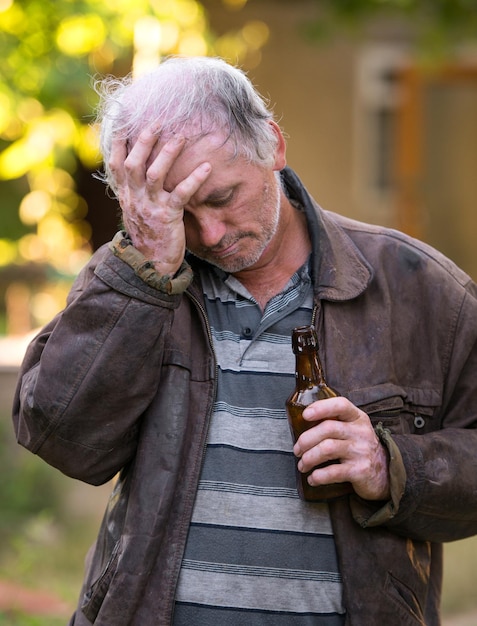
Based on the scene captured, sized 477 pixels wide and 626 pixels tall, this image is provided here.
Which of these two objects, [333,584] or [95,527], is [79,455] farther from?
[95,527]

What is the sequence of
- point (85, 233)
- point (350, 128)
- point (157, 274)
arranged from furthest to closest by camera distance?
point (350, 128), point (85, 233), point (157, 274)

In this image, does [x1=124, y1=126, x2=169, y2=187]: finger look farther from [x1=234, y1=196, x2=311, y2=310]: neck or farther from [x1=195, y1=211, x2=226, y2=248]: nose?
[x1=234, y1=196, x2=311, y2=310]: neck

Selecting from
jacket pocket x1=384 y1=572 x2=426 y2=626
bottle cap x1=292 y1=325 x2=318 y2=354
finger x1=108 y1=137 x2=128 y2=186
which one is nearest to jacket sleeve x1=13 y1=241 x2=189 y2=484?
finger x1=108 y1=137 x2=128 y2=186

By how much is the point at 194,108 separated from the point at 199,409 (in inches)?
26.5

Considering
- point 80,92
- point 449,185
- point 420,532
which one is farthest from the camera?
point 449,185

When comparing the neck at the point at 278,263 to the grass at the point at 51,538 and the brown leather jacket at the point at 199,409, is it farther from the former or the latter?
the grass at the point at 51,538

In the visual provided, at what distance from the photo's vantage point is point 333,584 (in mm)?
2217

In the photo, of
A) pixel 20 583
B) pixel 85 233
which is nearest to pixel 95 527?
pixel 20 583

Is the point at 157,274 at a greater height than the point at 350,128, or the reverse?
the point at 157,274

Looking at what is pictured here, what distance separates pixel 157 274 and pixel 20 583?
3.20m

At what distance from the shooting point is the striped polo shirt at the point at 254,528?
Result: 2.20m

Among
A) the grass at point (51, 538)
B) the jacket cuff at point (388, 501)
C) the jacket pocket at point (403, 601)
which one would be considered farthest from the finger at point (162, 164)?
the grass at point (51, 538)

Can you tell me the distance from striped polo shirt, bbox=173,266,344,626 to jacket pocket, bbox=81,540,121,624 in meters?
0.16

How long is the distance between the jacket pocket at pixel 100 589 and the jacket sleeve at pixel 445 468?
550 mm
